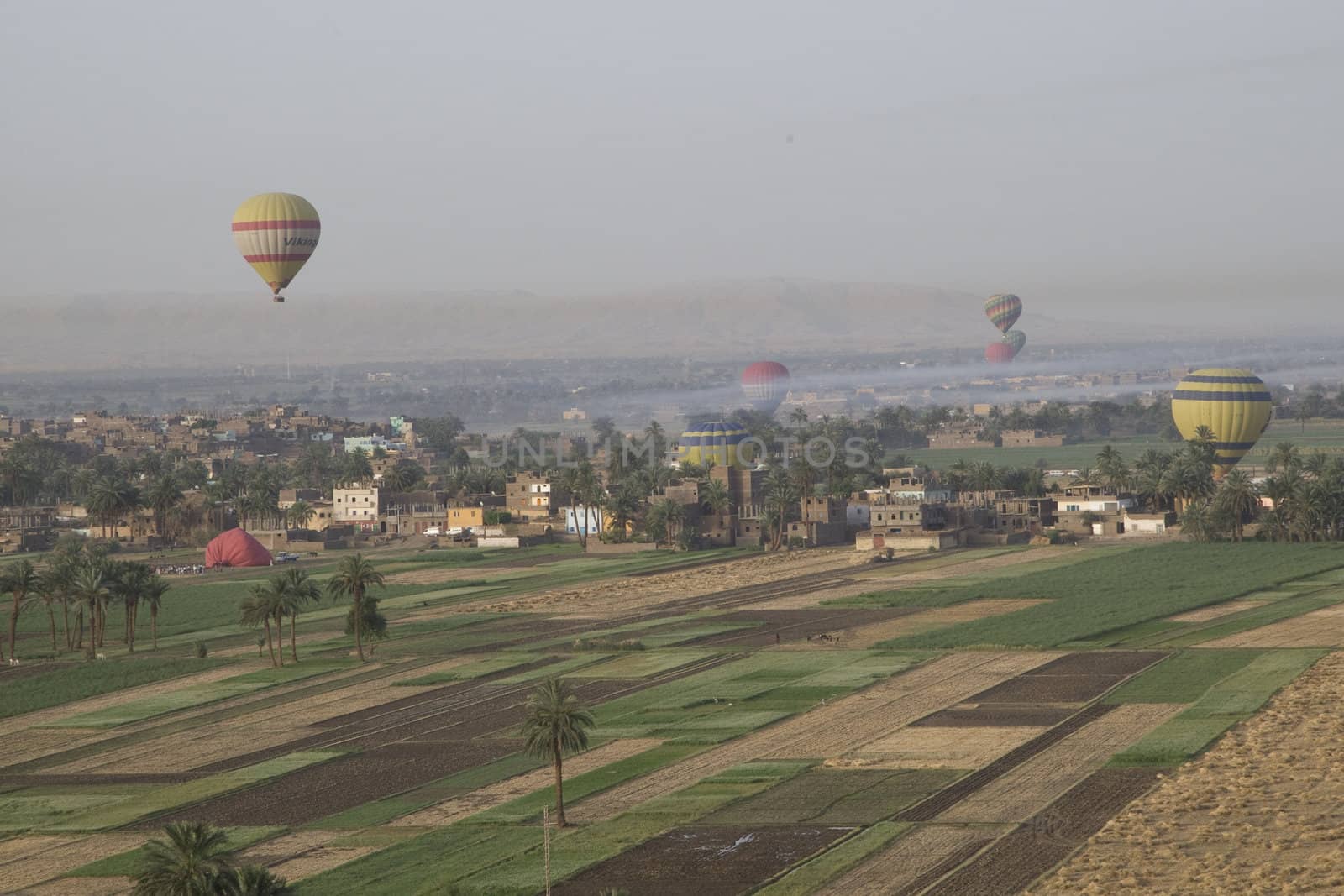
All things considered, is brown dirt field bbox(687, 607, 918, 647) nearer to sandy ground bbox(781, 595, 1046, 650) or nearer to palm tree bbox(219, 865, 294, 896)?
sandy ground bbox(781, 595, 1046, 650)

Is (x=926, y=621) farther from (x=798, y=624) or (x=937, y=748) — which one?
(x=937, y=748)

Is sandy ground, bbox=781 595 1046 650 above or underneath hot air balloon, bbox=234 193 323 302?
underneath

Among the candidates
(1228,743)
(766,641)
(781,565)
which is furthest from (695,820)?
(781,565)

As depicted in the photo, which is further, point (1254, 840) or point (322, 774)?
point (322, 774)

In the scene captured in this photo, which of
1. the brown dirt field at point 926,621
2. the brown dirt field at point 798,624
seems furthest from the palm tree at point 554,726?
the brown dirt field at point 798,624

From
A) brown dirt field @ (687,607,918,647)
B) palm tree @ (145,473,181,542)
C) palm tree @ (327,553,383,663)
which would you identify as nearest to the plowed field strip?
brown dirt field @ (687,607,918,647)

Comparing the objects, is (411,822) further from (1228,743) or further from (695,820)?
(1228,743)
